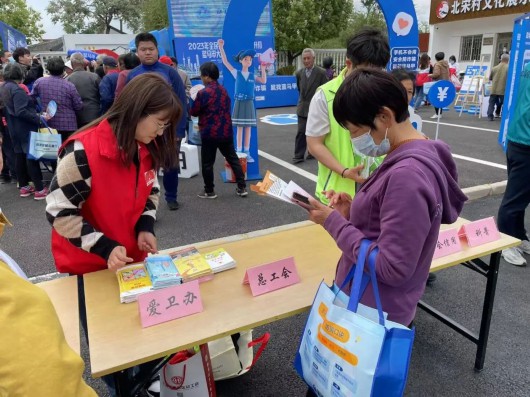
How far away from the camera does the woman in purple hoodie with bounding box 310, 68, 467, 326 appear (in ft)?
3.66

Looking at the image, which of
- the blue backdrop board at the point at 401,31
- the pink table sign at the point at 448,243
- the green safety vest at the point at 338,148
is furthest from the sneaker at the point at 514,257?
the blue backdrop board at the point at 401,31

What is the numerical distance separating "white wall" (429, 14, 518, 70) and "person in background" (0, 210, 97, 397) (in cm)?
2086

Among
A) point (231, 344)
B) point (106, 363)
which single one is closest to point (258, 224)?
point (231, 344)

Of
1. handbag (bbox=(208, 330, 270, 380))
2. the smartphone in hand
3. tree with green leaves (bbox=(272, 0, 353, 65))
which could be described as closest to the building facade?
tree with green leaves (bbox=(272, 0, 353, 65))

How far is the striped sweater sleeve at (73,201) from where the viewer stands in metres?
1.50

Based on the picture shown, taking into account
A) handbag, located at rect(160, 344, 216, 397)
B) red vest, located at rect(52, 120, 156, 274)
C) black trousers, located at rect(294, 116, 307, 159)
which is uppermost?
red vest, located at rect(52, 120, 156, 274)

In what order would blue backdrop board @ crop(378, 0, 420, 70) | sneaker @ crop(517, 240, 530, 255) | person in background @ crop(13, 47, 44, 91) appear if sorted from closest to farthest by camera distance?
1. sneaker @ crop(517, 240, 530, 255)
2. blue backdrop board @ crop(378, 0, 420, 70)
3. person in background @ crop(13, 47, 44, 91)

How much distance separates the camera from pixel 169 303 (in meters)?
1.47

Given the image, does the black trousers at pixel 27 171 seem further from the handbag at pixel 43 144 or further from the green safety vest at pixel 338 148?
the green safety vest at pixel 338 148

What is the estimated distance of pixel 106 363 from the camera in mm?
1234

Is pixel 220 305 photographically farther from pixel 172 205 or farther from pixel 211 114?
pixel 211 114

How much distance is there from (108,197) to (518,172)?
3145 millimetres

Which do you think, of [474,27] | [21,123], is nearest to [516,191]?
[21,123]

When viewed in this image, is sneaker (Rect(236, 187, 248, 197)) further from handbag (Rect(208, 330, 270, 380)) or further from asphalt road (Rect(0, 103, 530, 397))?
handbag (Rect(208, 330, 270, 380))
